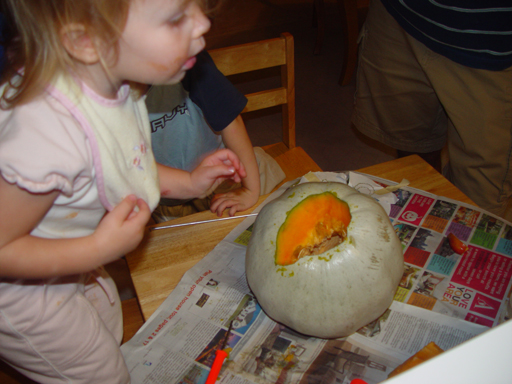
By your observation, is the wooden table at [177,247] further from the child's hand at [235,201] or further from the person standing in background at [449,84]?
the person standing in background at [449,84]

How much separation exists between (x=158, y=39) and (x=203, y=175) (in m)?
0.33

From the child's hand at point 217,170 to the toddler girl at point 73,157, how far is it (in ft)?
0.42

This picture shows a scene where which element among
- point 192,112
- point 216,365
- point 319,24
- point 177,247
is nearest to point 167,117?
point 192,112

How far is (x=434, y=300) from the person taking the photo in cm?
65

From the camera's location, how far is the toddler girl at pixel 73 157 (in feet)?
1.28

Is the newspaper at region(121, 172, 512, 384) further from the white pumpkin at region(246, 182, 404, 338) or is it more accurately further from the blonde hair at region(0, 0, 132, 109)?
the blonde hair at region(0, 0, 132, 109)

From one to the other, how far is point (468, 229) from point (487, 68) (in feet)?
1.56

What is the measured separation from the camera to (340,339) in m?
0.62

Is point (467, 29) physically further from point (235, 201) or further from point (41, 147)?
point (41, 147)

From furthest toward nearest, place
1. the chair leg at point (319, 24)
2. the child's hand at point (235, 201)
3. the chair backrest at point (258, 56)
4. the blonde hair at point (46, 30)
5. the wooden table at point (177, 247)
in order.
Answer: the chair leg at point (319, 24), the chair backrest at point (258, 56), the child's hand at point (235, 201), the wooden table at point (177, 247), the blonde hair at point (46, 30)

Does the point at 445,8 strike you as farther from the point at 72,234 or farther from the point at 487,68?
the point at 72,234

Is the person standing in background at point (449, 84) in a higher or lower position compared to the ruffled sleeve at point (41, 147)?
lower

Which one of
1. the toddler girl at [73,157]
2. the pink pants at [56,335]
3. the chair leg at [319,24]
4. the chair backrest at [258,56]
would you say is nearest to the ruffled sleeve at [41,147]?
the toddler girl at [73,157]

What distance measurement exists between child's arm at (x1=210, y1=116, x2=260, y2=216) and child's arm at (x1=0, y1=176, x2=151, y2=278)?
1.09ft
